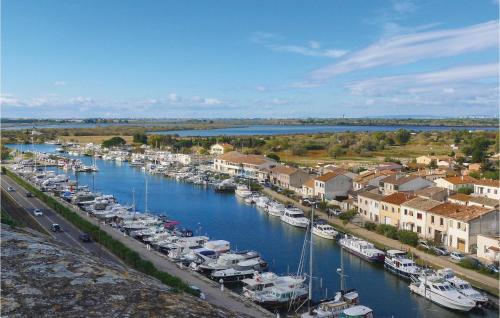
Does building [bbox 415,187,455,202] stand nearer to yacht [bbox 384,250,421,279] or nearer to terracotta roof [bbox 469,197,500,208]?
terracotta roof [bbox 469,197,500,208]

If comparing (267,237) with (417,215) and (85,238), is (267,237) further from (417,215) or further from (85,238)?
(85,238)

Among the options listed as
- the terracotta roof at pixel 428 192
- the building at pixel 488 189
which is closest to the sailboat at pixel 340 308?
the terracotta roof at pixel 428 192

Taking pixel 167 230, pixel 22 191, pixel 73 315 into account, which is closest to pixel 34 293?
pixel 73 315

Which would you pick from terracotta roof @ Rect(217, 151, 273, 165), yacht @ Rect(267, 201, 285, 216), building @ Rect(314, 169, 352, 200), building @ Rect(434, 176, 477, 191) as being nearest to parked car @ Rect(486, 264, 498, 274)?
building @ Rect(434, 176, 477, 191)

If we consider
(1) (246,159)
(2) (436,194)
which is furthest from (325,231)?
(1) (246,159)

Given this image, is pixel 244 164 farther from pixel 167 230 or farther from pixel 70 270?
pixel 70 270

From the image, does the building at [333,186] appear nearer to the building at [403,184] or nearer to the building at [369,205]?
the building at [403,184]
